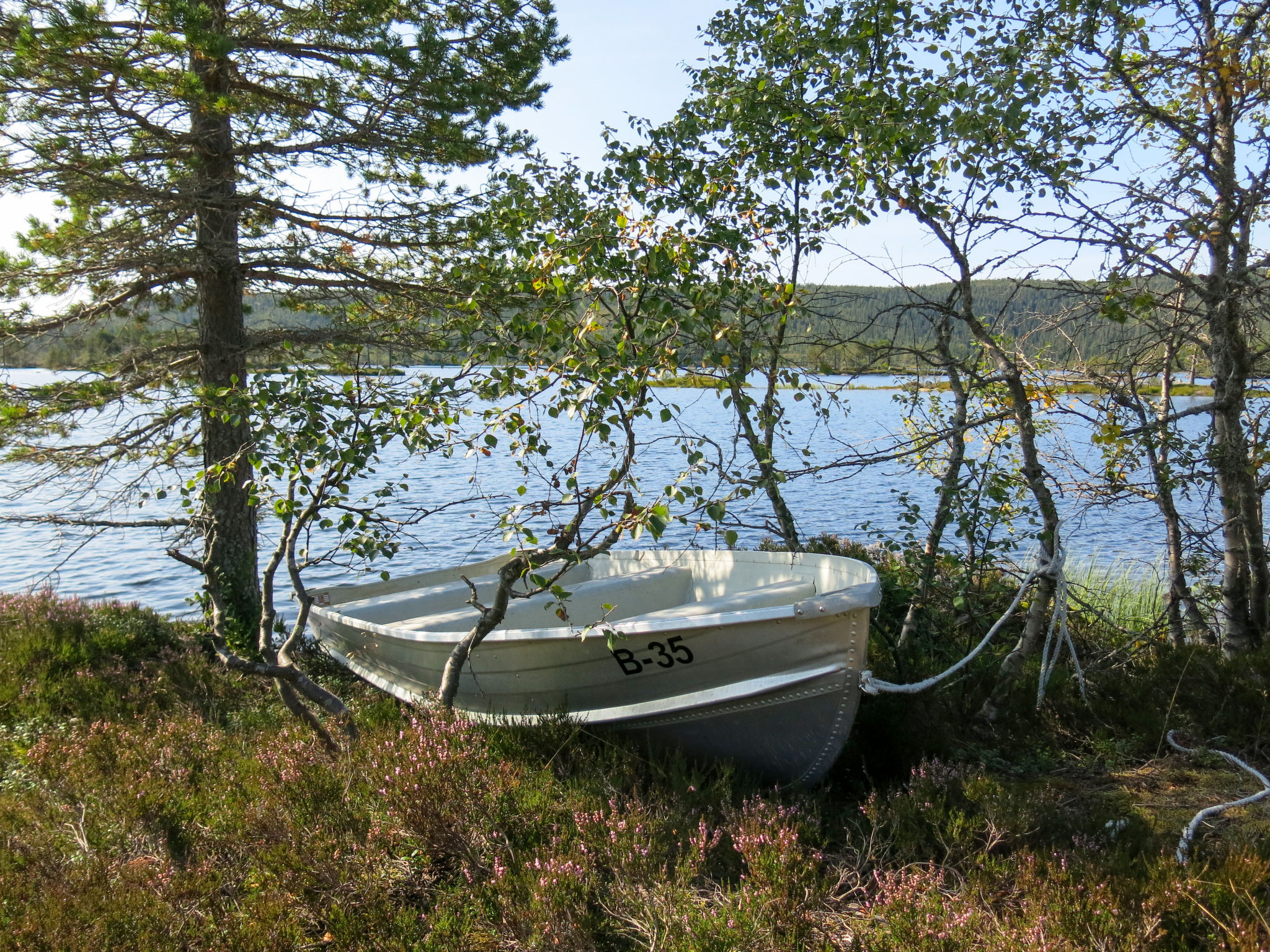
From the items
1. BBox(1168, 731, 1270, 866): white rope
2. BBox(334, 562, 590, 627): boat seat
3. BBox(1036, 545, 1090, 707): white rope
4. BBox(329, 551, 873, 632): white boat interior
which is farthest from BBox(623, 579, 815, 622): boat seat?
BBox(1168, 731, 1270, 866): white rope

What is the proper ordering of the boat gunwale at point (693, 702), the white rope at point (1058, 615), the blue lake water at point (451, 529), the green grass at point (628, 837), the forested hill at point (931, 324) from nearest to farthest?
the green grass at point (628, 837)
the boat gunwale at point (693, 702)
the white rope at point (1058, 615)
the forested hill at point (931, 324)
the blue lake water at point (451, 529)

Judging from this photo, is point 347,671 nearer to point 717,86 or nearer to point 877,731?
point 877,731

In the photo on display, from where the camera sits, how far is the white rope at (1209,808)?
3.58 m

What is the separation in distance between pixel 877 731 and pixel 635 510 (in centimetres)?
243

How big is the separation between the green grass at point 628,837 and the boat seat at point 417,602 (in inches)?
49.1

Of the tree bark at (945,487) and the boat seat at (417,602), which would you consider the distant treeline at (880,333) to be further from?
the boat seat at (417,602)

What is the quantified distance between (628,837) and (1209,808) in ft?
8.86

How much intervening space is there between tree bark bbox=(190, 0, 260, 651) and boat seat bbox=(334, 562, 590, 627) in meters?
1.29

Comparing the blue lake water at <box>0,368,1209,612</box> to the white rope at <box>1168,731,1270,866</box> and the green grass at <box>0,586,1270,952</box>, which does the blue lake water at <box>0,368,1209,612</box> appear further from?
the green grass at <box>0,586,1270,952</box>

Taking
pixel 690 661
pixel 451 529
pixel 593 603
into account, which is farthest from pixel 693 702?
pixel 451 529

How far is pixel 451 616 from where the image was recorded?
6.55 metres

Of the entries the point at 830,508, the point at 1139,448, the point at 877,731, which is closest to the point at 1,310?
the point at 877,731

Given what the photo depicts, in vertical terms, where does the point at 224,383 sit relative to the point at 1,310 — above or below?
below

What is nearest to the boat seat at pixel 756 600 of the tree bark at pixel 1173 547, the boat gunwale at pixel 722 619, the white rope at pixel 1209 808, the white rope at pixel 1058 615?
the boat gunwale at pixel 722 619
